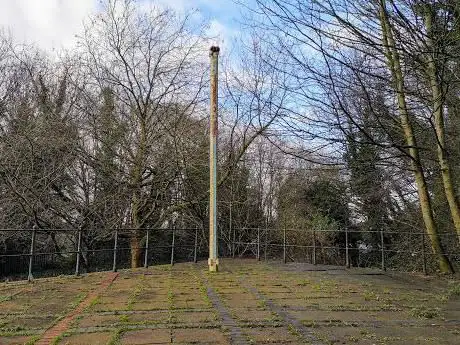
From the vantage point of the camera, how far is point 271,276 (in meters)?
10.2

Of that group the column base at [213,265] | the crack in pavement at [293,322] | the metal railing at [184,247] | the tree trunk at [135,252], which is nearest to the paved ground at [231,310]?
the crack in pavement at [293,322]

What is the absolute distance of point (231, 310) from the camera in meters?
6.34

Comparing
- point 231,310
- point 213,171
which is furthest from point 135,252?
point 231,310

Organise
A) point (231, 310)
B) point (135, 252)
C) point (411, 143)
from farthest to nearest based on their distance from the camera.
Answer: point (135, 252), point (411, 143), point (231, 310)

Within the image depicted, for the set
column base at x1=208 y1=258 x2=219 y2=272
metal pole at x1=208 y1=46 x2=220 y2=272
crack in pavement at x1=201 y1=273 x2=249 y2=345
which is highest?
metal pole at x1=208 y1=46 x2=220 y2=272

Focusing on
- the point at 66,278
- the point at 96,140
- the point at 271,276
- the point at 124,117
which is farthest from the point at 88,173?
the point at 271,276

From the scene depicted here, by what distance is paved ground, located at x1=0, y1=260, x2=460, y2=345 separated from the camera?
16.3ft

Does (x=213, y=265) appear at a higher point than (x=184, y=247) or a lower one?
lower

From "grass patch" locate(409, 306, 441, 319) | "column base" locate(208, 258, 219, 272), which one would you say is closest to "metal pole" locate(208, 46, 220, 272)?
"column base" locate(208, 258, 219, 272)

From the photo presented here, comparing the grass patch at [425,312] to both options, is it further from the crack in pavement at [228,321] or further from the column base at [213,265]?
the column base at [213,265]

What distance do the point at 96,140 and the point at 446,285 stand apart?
12.7 m

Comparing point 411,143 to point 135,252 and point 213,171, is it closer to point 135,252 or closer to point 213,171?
point 213,171

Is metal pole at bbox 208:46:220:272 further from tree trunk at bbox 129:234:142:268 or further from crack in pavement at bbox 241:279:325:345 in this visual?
tree trunk at bbox 129:234:142:268

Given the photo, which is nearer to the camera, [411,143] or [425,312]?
[425,312]
